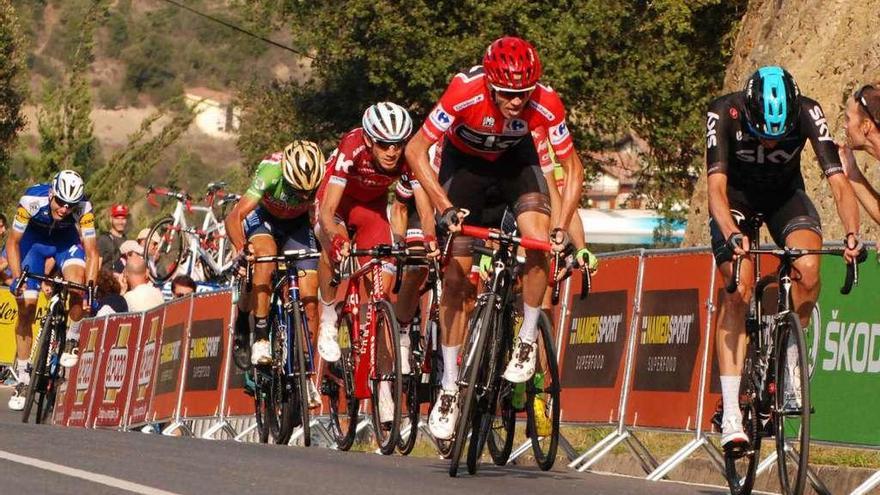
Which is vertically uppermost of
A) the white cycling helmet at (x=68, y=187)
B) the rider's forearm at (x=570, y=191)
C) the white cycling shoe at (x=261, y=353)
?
the white cycling helmet at (x=68, y=187)

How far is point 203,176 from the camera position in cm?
13275

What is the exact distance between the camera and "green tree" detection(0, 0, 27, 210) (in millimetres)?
46250

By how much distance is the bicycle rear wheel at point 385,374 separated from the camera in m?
12.4

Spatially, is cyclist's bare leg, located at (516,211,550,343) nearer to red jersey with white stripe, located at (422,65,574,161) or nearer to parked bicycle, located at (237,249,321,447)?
red jersey with white stripe, located at (422,65,574,161)

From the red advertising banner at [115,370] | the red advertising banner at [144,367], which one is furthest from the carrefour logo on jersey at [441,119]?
the red advertising banner at [115,370]

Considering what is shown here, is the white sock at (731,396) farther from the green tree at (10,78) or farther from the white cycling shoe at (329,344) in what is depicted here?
the green tree at (10,78)

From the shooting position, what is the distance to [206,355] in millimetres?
18953

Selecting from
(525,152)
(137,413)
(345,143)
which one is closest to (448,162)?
(525,152)

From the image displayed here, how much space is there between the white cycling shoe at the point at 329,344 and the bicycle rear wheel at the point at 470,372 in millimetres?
2882

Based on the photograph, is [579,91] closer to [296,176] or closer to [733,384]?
[296,176]

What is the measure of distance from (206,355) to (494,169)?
843 centimetres

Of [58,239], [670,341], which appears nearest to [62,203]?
[58,239]

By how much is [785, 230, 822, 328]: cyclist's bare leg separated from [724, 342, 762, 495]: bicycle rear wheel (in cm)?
32

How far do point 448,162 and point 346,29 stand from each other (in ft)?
96.7
